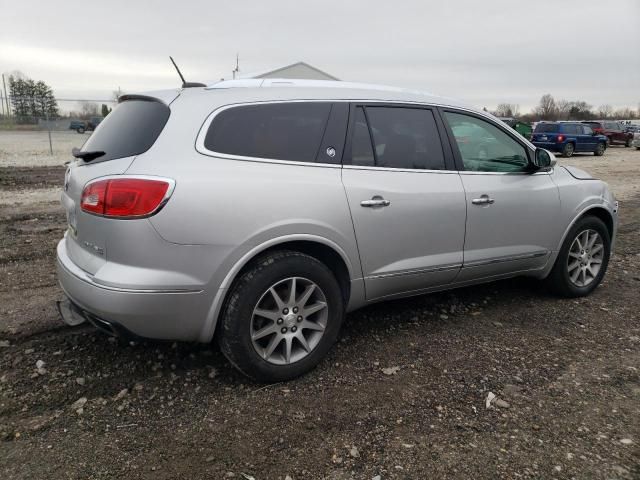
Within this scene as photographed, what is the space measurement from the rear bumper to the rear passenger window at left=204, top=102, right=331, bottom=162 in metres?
0.85

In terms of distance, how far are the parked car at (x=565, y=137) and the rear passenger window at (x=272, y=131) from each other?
78.5 ft

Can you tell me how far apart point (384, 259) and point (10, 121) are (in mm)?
45460

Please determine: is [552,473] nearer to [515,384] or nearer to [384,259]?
[515,384]

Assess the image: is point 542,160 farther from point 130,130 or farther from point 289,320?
Answer: point 130,130

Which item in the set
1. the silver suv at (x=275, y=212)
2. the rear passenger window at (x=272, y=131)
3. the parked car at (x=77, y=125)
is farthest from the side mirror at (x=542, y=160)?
the parked car at (x=77, y=125)

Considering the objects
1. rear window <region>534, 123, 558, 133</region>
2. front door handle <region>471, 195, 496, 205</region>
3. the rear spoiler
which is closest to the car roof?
the rear spoiler

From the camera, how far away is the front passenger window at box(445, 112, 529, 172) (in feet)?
13.2

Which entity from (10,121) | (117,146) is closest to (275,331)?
(117,146)

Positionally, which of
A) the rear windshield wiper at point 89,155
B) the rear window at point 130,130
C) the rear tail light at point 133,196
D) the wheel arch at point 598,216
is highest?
the rear window at point 130,130

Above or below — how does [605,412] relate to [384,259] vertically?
below

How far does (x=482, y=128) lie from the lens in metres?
4.24

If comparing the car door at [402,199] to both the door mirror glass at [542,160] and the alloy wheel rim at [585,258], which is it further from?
the alloy wheel rim at [585,258]

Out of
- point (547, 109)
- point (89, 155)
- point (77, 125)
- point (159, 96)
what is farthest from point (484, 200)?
point (547, 109)

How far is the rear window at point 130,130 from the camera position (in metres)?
2.97
